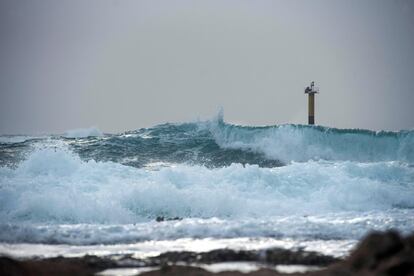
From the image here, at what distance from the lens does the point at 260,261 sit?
4.68 metres

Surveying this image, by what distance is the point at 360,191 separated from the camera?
1013 centimetres

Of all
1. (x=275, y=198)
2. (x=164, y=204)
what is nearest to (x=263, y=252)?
(x=164, y=204)

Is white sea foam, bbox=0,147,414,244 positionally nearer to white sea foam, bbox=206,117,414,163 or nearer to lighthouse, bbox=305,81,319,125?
white sea foam, bbox=206,117,414,163

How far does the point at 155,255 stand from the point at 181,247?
503 mm

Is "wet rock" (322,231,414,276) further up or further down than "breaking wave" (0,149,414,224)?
further up

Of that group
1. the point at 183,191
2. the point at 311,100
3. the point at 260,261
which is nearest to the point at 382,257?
the point at 260,261

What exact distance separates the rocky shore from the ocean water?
0.38 meters

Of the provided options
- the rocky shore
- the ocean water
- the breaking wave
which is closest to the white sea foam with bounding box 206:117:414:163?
the ocean water

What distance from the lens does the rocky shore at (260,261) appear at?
349cm

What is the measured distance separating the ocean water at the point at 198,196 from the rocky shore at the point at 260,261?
38 cm

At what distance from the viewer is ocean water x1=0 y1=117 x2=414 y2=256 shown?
593 cm

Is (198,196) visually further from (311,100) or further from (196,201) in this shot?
(311,100)

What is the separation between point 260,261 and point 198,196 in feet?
14.6

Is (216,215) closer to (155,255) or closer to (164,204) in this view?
(164,204)
